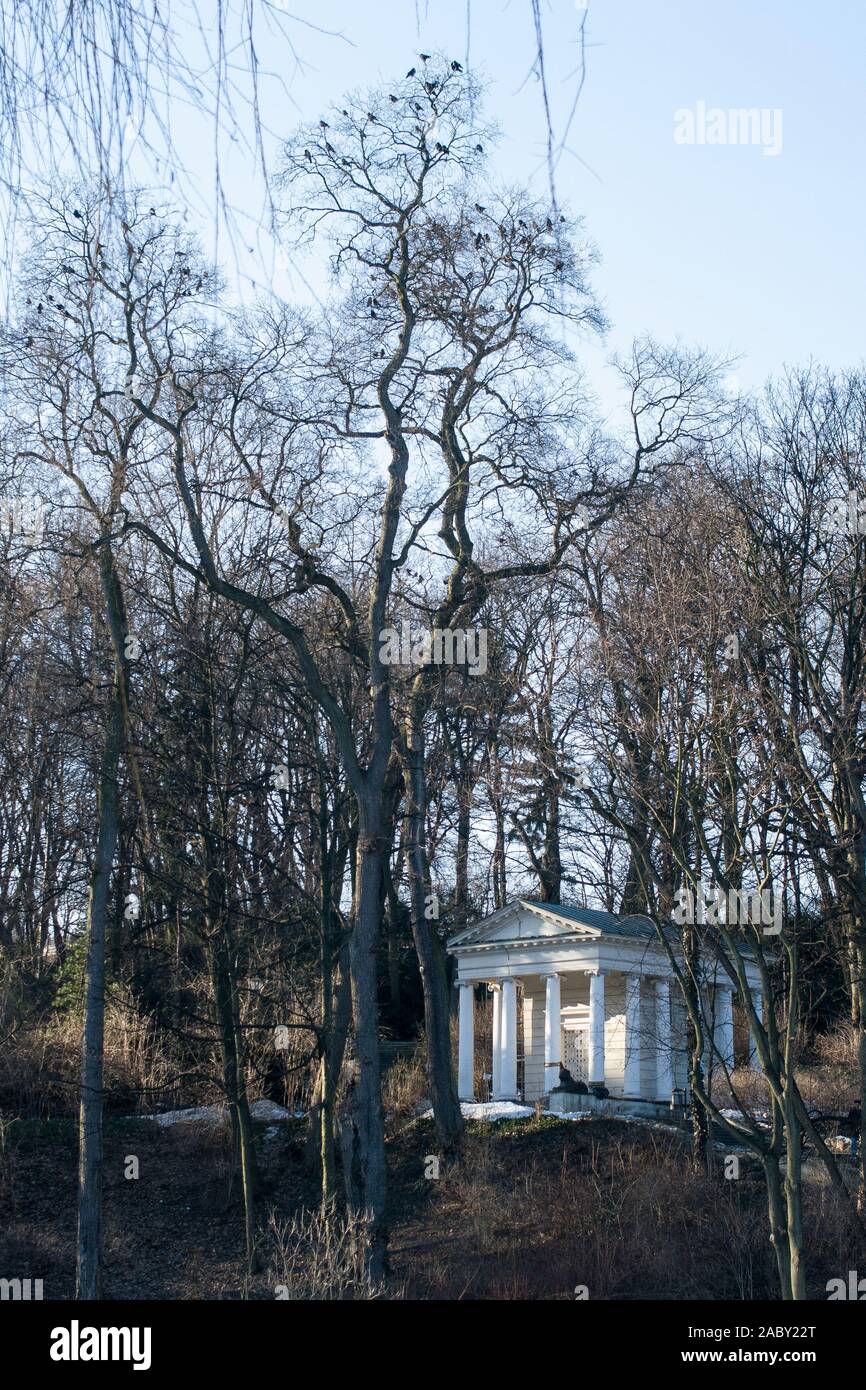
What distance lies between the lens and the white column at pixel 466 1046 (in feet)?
107

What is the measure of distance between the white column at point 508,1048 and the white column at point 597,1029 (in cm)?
181

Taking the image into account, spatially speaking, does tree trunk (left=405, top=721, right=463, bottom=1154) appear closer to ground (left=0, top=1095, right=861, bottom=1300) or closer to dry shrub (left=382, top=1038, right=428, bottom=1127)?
ground (left=0, top=1095, right=861, bottom=1300)

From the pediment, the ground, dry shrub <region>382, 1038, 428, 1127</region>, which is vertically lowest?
the ground

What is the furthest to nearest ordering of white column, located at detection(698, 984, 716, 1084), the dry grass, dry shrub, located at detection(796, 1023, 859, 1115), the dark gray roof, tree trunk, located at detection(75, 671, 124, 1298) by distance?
1. the dark gray roof
2. dry shrub, located at detection(796, 1023, 859, 1115)
3. the dry grass
4. tree trunk, located at detection(75, 671, 124, 1298)
5. white column, located at detection(698, 984, 716, 1084)

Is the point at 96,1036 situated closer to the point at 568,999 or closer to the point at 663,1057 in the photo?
the point at 663,1057

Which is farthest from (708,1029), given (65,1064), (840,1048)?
(65,1064)

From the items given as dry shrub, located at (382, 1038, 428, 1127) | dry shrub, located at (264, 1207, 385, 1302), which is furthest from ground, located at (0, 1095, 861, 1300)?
dry shrub, located at (382, 1038, 428, 1127)

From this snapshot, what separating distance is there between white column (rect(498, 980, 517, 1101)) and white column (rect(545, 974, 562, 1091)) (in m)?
0.75

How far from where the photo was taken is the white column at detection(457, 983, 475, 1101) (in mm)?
32688

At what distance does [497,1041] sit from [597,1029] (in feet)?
11.5

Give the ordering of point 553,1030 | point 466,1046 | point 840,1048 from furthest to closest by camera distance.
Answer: point 466,1046, point 553,1030, point 840,1048

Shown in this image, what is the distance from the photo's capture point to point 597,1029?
29.9 metres

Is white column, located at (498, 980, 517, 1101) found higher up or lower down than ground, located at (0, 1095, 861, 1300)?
higher up
